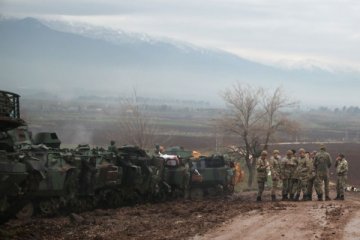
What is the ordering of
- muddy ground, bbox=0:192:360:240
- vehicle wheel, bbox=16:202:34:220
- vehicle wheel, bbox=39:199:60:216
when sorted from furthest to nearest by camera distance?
1. vehicle wheel, bbox=39:199:60:216
2. vehicle wheel, bbox=16:202:34:220
3. muddy ground, bbox=0:192:360:240

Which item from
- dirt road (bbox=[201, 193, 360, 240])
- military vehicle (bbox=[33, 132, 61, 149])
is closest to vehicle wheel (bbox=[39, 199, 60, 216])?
military vehicle (bbox=[33, 132, 61, 149])

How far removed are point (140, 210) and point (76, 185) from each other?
1933 mm

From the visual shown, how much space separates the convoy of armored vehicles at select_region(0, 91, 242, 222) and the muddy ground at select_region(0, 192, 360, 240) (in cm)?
79

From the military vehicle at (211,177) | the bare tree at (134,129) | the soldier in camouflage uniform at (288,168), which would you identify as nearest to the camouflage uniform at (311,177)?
the soldier in camouflage uniform at (288,168)

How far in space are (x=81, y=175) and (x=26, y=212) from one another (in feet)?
8.44

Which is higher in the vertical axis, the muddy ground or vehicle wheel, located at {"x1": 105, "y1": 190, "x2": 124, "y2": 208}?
the muddy ground

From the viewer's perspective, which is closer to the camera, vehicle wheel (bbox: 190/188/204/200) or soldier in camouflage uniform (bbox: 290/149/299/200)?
soldier in camouflage uniform (bbox: 290/149/299/200)

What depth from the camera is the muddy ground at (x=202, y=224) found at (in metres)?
14.1

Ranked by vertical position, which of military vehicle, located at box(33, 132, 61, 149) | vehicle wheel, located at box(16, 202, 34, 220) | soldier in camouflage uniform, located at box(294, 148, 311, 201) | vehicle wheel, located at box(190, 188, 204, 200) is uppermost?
military vehicle, located at box(33, 132, 61, 149)

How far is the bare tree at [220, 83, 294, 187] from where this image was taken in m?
46.5

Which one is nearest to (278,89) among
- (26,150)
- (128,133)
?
(128,133)

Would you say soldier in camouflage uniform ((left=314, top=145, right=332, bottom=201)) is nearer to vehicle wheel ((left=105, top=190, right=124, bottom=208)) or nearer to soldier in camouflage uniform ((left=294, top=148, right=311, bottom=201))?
soldier in camouflage uniform ((left=294, top=148, right=311, bottom=201))

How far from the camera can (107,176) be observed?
21.0 meters

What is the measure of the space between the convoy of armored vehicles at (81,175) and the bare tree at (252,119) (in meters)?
16.8
